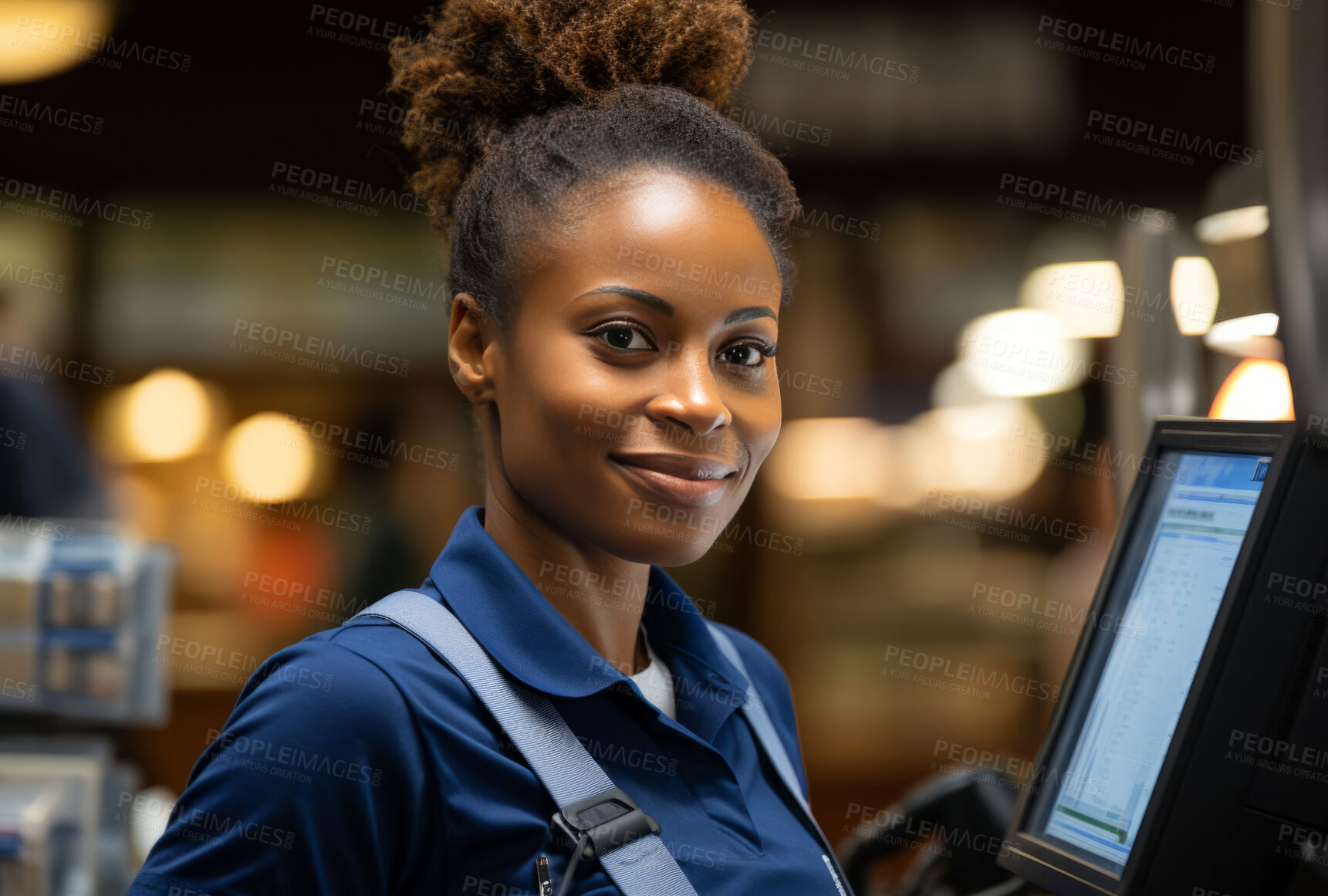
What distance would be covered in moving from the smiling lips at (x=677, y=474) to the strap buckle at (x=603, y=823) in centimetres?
25

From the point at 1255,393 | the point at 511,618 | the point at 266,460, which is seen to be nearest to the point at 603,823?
the point at 511,618

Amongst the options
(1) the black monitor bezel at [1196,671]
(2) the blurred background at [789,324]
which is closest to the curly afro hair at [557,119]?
(1) the black monitor bezel at [1196,671]

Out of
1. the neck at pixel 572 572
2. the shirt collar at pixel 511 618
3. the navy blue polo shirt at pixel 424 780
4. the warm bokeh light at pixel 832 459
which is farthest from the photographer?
the warm bokeh light at pixel 832 459

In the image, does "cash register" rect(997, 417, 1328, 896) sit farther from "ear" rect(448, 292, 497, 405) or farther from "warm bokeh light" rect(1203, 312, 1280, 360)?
"ear" rect(448, 292, 497, 405)

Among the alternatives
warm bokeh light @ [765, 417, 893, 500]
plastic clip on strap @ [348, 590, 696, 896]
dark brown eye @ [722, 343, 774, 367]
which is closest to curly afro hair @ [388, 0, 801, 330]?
dark brown eye @ [722, 343, 774, 367]

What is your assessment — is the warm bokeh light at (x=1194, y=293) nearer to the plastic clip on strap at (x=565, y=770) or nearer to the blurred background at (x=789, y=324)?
the plastic clip on strap at (x=565, y=770)

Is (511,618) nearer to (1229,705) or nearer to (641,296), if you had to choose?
(641,296)

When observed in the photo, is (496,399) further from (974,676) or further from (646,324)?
(974,676)

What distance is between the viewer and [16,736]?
1994 millimetres

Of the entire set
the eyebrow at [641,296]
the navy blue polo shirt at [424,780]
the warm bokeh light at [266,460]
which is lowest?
the warm bokeh light at [266,460]

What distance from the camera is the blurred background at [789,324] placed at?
397cm

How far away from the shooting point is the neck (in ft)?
3.36

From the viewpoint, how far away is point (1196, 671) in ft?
2.73

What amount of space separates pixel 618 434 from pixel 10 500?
193 centimetres
